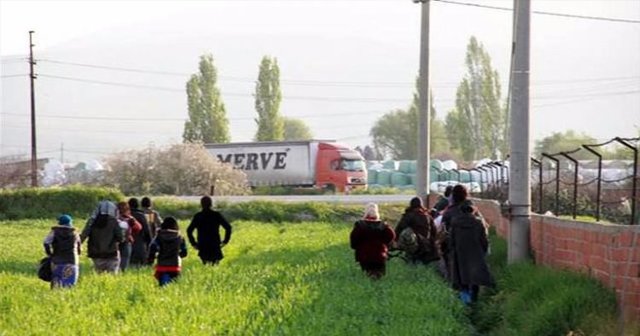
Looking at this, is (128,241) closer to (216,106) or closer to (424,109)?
(424,109)

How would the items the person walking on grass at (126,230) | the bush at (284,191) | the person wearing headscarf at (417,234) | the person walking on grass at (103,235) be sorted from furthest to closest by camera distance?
the bush at (284,191) → the person wearing headscarf at (417,234) → the person walking on grass at (126,230) → the person walking on grass at (103,235)

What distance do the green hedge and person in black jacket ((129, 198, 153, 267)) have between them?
24.0 m

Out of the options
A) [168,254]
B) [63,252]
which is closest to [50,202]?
[168,254]

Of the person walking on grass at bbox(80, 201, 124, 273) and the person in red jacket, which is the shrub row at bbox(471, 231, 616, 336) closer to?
the person in red jacket

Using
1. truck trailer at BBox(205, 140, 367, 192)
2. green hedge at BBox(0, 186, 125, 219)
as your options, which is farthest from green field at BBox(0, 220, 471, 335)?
truck trailer at BBox(205, 140, 367, 192)

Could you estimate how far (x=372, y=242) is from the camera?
19.9 meters

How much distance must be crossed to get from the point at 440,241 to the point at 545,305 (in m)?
5.30

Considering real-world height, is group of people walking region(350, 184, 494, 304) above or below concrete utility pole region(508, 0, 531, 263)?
below

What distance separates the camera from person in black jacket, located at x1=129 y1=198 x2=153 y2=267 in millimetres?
21547

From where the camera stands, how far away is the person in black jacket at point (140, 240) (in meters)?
21.5

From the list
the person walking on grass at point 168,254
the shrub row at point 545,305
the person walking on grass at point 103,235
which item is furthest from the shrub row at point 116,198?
the shrub row at point 545,305

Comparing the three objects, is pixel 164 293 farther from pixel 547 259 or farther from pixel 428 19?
pixel 428 19

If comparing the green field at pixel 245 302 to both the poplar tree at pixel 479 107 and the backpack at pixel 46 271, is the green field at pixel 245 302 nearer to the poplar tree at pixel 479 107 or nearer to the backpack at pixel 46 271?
the backpack at pixel 46 271

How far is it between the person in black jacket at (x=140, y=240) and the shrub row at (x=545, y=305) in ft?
20.9
